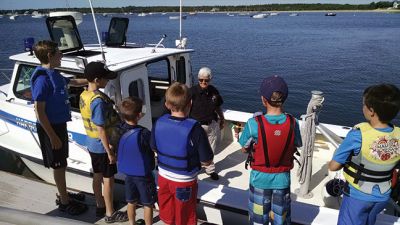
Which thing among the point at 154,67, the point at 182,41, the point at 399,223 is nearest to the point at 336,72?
the point at 154,67

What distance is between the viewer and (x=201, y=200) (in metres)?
3.69

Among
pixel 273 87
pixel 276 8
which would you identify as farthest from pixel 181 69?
pixel 276 8

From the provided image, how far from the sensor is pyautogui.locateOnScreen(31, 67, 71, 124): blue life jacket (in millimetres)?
3400

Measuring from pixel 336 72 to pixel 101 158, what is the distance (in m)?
19.3

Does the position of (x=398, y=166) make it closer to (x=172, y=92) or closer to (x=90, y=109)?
(x=172, y=92)

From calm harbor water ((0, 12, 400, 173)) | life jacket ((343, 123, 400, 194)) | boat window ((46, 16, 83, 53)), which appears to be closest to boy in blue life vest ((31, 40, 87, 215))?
boat window ((46, 16, 83, 53))

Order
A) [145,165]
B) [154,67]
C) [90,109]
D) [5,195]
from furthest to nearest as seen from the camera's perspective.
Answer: [154,67] → [5,195] → [90,109] → [145,165]

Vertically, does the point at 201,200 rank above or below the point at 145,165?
below

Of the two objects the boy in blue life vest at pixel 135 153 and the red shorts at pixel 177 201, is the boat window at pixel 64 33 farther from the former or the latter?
the red shorts at pixel 177 201

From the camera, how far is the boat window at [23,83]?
5.03 metres

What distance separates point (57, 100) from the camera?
11.5ft

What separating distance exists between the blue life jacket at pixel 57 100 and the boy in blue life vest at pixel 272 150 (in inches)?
77.0

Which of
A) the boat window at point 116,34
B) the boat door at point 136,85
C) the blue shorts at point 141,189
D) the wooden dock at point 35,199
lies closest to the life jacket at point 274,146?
the blue shorts at point 141,189

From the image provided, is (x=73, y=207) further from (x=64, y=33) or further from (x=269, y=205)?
(x=64, y=33)
